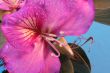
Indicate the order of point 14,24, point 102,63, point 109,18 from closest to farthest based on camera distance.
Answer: point 14,24 → point 109,18 → point 102,63

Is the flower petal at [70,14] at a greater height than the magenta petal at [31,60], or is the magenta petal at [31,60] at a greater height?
the flower petal at [70,14]

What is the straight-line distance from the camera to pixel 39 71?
239 millimetres

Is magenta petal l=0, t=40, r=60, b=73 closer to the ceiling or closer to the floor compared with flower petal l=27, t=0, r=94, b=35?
closer to the floor

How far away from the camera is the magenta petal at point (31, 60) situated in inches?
9.1

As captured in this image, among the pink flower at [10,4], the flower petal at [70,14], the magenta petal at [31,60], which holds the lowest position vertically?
the magenta petal at [31,60]

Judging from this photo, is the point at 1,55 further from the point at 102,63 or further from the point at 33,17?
the point at 102,63

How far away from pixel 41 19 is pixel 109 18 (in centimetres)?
14

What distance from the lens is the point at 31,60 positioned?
0.78 feet

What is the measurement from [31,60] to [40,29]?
0.03 meters

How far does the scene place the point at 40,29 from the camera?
0.85 feet

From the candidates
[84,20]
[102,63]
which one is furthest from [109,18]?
[102,63]

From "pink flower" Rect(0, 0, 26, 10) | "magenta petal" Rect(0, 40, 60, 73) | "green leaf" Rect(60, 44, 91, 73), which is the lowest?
"green leaf" Rect(60, 44, 91, 73)

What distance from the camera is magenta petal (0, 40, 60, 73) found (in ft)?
0.76

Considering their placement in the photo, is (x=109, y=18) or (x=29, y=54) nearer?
(x=29, y=54)
